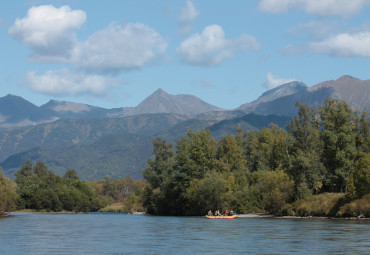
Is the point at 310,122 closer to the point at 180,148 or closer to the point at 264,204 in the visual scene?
the point at 264,204

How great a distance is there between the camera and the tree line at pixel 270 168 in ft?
382

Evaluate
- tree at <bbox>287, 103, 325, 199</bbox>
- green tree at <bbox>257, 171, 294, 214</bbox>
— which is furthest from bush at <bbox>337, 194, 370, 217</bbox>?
green tree at <bbox>257, 171, 294, 214</bbox>

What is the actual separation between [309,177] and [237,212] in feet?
68.7

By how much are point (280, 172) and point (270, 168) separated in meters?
18.8

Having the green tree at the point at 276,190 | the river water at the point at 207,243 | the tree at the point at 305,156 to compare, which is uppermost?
the tree at the point at 305,156

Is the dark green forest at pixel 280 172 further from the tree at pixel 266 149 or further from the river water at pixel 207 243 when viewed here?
the river water at pixel 207 243

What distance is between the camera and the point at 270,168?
14100 cm

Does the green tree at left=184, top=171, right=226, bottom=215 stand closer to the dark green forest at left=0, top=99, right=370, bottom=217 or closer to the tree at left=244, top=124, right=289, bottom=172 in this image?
the dark green forest at left=0, top=99, right=370, bottom=217

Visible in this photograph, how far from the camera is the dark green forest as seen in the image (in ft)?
364

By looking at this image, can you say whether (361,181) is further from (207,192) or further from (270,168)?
(270,168)

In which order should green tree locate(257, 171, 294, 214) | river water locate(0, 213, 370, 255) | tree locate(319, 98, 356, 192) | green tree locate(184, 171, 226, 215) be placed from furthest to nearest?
green tree locate(184, 171, 226, 215), green tree locate(257, 171, 294, 214), tree locate(319, 98, 356, 192), river water locate(0, 213, 370, 255)

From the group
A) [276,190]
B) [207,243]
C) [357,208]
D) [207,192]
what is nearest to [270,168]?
[207,192]

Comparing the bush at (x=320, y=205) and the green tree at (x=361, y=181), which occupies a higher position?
the green tree at (x=361, y=181)

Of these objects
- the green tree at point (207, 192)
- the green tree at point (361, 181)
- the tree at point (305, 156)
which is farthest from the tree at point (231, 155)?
the green tree at point (361, 181)
